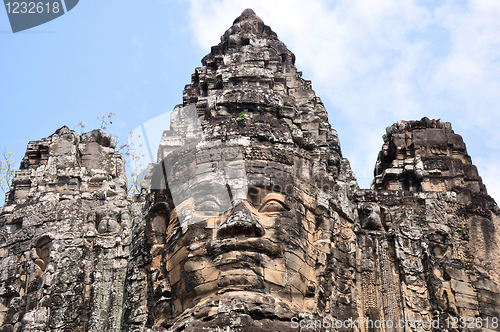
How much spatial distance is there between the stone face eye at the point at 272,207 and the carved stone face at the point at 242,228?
0.07 ft

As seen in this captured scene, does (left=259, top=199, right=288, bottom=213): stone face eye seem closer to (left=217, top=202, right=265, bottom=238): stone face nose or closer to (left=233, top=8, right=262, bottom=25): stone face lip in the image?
(left=217, top=202, right=265, bottom=238): stone face nose

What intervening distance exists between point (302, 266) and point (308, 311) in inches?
36.0

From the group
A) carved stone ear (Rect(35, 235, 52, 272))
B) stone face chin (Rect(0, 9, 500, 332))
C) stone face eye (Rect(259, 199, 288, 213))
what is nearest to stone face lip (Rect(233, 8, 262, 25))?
stone face chin (Rect(0, 9, 500, 332))

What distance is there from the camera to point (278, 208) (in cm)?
1559

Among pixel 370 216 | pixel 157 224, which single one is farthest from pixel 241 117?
pixel 370 216

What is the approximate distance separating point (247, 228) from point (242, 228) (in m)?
0.10

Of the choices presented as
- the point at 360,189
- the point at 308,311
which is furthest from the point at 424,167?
the point at 308,311

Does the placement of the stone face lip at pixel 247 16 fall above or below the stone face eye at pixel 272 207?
above

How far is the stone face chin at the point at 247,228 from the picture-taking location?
1488 cm

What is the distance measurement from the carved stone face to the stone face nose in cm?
2

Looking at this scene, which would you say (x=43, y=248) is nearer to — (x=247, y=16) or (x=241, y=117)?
(x=241, y=117)

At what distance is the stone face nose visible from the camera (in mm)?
14797

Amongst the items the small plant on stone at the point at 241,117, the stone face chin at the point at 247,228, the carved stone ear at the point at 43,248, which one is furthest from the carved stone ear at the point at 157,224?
the carved stone ear at the point at 43,248

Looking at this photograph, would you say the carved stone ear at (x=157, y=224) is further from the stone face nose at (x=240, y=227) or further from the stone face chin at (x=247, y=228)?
the stone face nose at (x=240, y=227)
